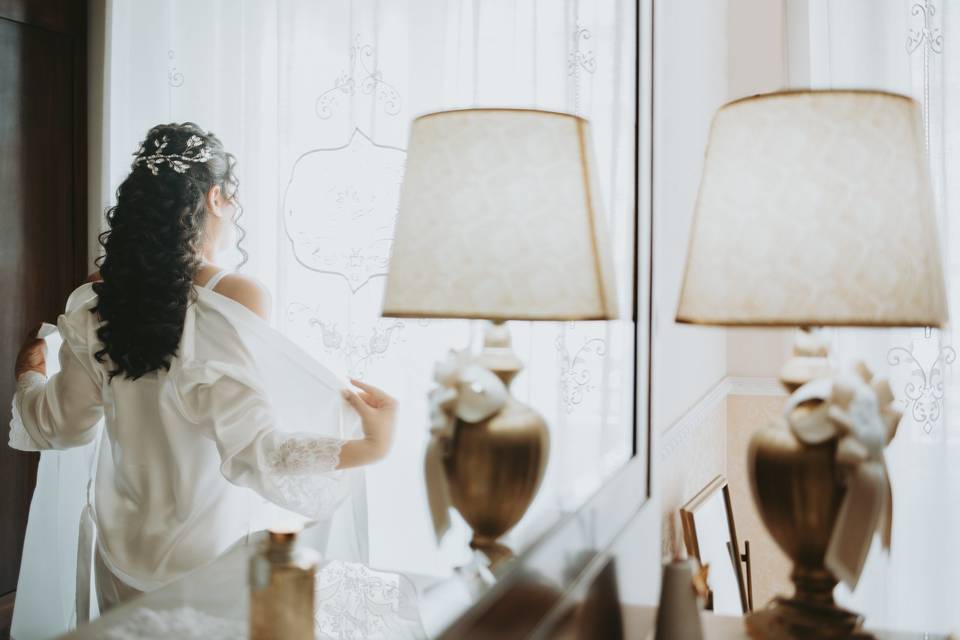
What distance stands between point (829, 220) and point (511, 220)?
40 centimetres

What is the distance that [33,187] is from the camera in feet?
1.38

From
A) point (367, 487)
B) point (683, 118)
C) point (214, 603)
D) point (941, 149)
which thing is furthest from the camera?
point (941, 149)

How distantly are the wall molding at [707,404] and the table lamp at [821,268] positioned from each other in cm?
74

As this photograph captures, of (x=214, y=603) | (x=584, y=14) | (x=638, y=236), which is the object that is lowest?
(x=214, y=603)

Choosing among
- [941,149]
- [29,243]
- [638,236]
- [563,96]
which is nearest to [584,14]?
[563,96]

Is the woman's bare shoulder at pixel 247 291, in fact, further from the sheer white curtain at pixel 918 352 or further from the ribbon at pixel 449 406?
the sheer white curtain at pixel 918 352

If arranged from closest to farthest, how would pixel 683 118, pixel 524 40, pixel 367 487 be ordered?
pixel 367 487 → pixel 524 40 → pixel 683 118

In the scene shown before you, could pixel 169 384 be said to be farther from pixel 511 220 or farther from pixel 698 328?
pixel 698 328

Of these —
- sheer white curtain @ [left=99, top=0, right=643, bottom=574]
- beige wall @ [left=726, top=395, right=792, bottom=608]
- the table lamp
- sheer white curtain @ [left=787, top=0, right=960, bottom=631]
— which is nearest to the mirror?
sheer white curtain @ [left=99, top=0, right=643, bottom=574]

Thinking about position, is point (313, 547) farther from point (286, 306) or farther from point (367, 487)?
point (286, 306)

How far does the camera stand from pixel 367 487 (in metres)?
0.63

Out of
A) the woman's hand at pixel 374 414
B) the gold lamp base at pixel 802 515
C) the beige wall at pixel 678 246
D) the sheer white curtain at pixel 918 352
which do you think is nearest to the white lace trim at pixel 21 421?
the woman's hand at pixel 374 414

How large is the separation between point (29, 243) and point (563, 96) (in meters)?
0.88

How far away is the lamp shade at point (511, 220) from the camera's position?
86 centimetres
